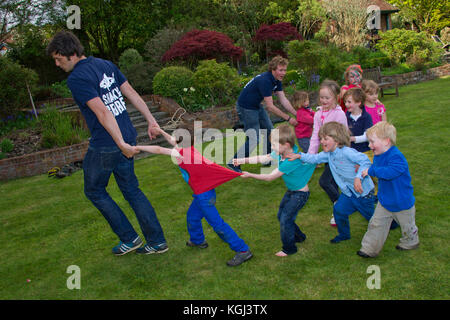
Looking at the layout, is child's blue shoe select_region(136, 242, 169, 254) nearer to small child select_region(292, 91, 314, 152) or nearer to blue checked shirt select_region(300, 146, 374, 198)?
blue checked shirt select_region(300, 146, 374, 198)

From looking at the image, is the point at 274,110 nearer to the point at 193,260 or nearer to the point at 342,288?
the point at 193,260

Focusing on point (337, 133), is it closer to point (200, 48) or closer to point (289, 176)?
point (289, 176)

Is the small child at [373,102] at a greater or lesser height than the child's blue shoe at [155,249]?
greater

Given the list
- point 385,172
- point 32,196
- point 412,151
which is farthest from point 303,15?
point 385,172

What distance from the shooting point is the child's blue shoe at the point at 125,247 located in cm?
441

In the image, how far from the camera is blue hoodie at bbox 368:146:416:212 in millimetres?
3480

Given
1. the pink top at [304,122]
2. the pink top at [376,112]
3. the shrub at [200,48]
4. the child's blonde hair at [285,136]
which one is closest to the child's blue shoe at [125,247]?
the child's blonde hair at [285,136]

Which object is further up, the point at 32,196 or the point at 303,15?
the point at 303,15

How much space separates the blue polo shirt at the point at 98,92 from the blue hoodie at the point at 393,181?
2.51m

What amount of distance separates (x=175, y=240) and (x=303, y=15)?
69.1 ft

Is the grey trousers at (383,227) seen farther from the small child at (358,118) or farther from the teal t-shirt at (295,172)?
the small child at (358,118)

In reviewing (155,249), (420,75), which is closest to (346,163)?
(155,249)

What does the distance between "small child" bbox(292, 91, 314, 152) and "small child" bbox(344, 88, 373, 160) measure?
1.39 metres
